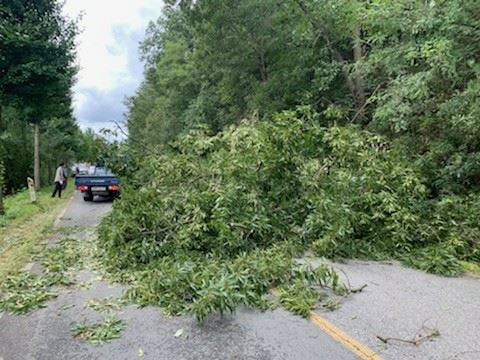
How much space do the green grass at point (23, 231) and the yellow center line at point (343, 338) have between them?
15.2 feet

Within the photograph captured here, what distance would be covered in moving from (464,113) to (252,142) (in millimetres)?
4015

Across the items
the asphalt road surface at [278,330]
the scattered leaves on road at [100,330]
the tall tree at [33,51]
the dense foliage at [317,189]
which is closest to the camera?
the asphalt road surface at [278,330]

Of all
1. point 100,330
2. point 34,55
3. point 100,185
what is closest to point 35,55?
point 34,55

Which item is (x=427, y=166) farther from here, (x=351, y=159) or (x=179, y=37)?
(x=179, y=37)

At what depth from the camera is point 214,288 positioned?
14.8ft

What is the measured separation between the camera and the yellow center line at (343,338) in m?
3.49

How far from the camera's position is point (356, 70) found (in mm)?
9781

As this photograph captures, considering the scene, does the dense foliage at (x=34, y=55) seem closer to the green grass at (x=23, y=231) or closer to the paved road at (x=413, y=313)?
the green grass at (x=23, y=231)

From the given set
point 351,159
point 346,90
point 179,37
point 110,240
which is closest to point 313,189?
point 351,159

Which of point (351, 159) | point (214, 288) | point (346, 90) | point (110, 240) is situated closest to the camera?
point (214, 288)

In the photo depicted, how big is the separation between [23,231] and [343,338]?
846 cm

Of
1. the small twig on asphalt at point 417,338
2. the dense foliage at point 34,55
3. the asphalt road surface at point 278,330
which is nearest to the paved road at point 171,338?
the asphalt road surface at point 278,330

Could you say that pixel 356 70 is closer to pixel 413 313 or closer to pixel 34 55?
pixel 413 313

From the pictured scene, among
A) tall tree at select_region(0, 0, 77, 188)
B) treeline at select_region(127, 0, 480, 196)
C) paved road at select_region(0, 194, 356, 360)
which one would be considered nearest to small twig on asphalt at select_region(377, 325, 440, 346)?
paved road at select_region(0, 194, 356, 360)
